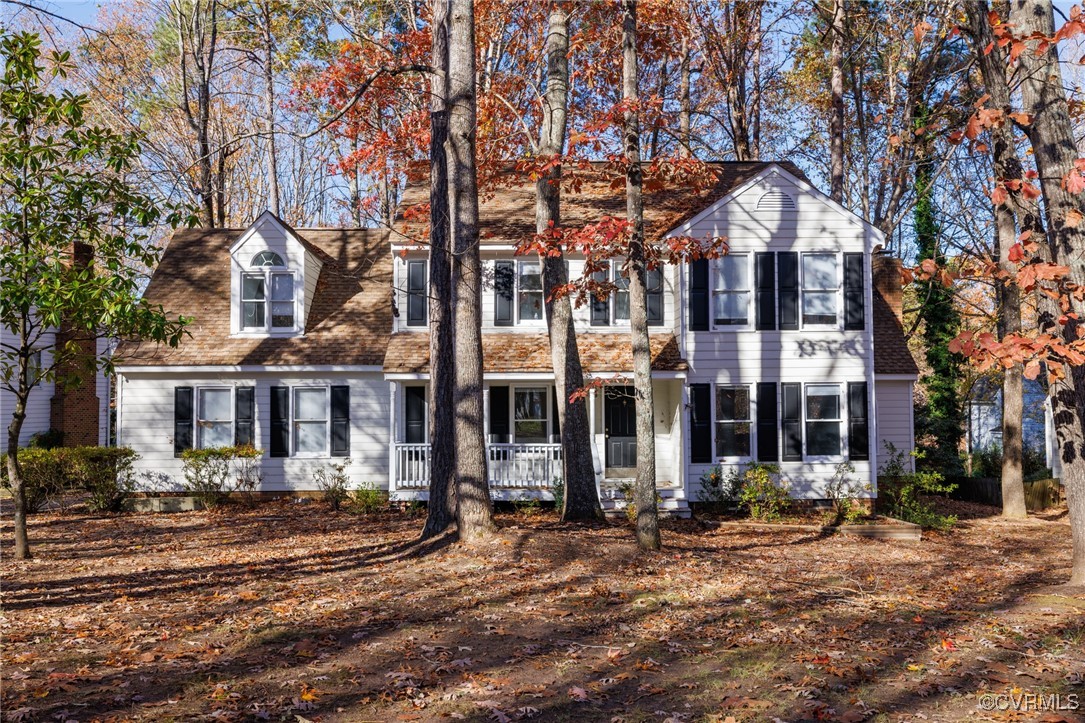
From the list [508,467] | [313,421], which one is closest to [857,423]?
[508,467]

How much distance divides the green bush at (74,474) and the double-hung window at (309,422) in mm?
3713

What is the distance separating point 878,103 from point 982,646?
27.2 metres

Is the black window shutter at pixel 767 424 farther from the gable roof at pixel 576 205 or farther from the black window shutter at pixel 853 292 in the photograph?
the gable roof at pixel 576 205

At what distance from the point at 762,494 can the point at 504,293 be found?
7.38m

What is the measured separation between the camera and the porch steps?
1742cm

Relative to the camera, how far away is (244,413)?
1975 centimetres

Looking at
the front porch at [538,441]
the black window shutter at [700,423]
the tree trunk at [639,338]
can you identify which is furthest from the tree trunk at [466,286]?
the black window shutter at [700,423]

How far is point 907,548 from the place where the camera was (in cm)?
1482

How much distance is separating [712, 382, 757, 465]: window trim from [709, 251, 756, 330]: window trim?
1248 millimetres

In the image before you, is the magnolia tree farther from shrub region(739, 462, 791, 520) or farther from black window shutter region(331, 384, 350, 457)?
shrub region(739, 462, 791, 520)

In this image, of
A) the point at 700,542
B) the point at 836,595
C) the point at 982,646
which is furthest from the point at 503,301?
the point at 982,646

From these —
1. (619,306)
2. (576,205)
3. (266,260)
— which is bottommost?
(619,306)

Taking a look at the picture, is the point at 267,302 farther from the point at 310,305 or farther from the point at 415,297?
the point at 415,297

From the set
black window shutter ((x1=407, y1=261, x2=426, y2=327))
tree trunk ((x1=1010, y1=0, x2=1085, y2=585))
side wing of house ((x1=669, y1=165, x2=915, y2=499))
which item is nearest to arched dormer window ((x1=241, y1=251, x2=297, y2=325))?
black window shutter ((x1=407, y1=261, x2=426, y2=327))
